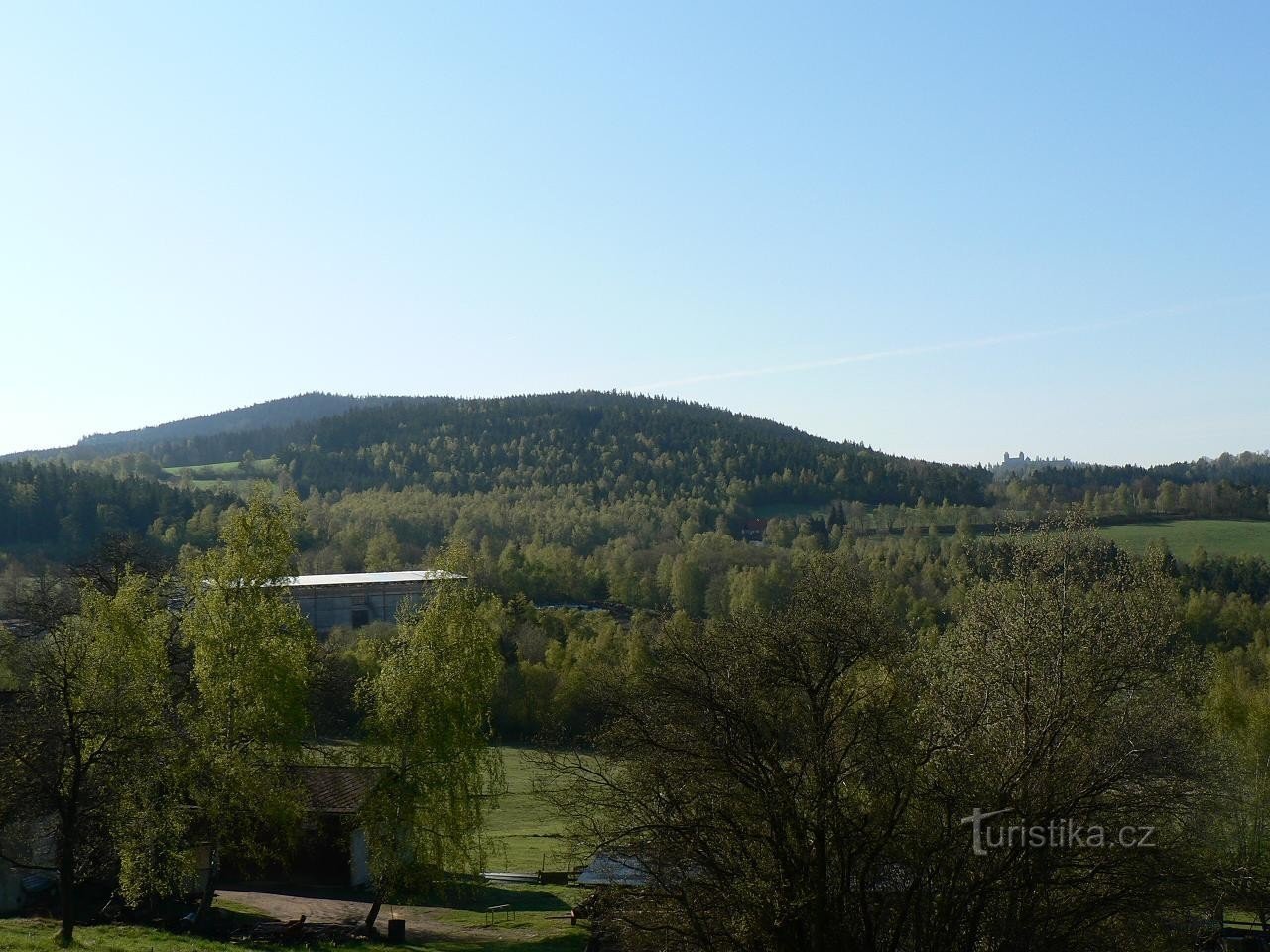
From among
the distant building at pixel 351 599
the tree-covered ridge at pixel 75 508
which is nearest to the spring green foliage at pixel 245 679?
the distant building at pixel 351 599

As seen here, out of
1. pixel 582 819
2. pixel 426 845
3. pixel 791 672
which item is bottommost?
pixel 426 845

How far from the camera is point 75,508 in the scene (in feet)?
382

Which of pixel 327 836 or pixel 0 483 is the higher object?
pixel 0 483

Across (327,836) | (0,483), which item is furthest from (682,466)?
(327,836)

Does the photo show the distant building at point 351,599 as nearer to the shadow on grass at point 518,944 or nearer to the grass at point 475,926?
the grass at point 475,926

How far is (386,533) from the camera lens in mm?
124062

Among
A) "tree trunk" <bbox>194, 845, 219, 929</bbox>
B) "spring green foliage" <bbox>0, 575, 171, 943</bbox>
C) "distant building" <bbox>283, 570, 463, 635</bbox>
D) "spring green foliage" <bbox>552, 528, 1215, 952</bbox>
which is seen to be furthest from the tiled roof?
"distant building" <bbox>283, 570, 463, 635</bbox>

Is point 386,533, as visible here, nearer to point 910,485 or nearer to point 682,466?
point 682,466

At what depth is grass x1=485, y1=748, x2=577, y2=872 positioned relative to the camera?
37.5m

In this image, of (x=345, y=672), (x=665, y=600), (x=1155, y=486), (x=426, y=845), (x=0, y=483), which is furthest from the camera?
(x=1155, y=486)

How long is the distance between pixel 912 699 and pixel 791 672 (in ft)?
10.2

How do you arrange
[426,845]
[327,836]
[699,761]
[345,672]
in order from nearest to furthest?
[699,761]
[426,845]
[327,836]
[345,672]

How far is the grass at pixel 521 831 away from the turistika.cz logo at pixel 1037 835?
16475mm

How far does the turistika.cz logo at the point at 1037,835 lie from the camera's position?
46.4ft
